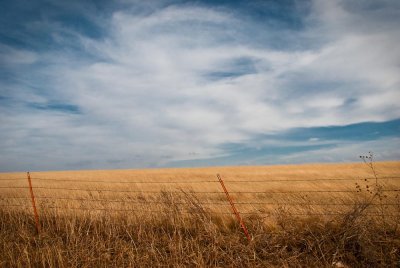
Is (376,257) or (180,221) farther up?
(180,221)

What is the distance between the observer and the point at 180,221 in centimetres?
812

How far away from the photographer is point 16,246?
23.6 feet

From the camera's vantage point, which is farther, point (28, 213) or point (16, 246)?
point (28, 213)

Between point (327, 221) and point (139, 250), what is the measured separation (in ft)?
14.8

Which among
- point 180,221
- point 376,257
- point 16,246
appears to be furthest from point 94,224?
point 376,257

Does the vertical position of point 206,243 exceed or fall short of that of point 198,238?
it falls short

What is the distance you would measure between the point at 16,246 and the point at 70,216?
6.34 feet

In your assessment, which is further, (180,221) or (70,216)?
(70,216)

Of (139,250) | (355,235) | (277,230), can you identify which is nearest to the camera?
(355,235)

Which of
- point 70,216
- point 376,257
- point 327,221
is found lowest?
point 376,257

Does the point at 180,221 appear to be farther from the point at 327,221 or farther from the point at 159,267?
the point at 327,221

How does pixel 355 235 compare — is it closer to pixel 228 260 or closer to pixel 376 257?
pixel 376 257

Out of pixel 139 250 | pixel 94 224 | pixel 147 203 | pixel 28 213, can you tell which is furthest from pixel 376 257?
pixel 28 213

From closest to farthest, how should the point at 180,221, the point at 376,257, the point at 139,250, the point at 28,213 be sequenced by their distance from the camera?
the point at 376,257 < the point at 139,250 < the point at 180,221 < the point at 28,213
